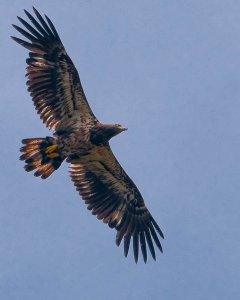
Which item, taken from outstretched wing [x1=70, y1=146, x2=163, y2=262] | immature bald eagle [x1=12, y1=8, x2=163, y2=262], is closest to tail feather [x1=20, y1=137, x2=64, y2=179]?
immature bald eagle [x1=12, y1=8, x2=163, y2=262]

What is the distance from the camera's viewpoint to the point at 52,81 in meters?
26.3

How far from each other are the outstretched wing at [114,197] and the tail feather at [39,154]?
0.95m

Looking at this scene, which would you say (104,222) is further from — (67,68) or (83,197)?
(67,68)

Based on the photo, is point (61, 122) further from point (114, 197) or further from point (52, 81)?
point (114, 197)

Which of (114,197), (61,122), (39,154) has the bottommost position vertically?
(114,197)

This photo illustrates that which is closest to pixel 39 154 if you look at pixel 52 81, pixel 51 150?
pixel 51 150

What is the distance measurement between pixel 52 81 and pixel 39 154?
1826mm

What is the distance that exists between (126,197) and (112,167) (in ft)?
2.96

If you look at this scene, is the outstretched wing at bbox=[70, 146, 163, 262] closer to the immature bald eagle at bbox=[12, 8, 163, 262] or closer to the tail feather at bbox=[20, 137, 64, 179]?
the immature bald eagle at bbox=[12, 8, 163, 262]

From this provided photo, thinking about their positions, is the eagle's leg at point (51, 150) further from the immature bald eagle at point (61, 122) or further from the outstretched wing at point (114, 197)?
the outstretched wing at point (114, 197)

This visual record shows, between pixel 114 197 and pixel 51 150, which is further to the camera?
pixel 114 197

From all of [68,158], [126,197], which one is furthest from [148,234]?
[68,158]

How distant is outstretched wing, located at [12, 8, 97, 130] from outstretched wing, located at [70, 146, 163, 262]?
1.18 m

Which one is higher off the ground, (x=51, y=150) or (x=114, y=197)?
(x=51, y=150)
